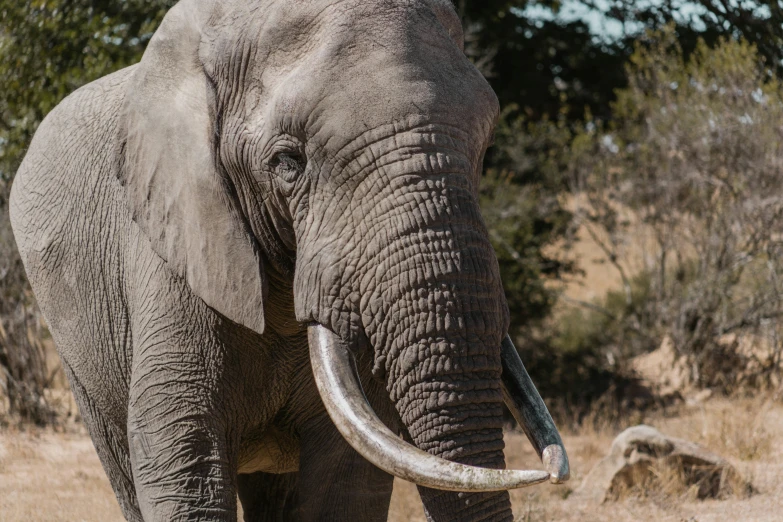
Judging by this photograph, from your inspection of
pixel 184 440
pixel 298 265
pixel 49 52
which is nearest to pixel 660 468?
pixel 184 440

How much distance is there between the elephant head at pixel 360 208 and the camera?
257cm

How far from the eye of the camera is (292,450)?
12.1 feet

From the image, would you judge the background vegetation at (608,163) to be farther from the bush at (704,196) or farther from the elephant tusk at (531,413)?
the elephant tusk at (531,413)

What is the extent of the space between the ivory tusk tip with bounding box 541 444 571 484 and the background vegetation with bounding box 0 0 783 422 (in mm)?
6970

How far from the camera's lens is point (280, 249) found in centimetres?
306

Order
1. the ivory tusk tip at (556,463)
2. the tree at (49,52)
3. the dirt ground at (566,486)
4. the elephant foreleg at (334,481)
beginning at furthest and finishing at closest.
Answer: the tree at (49,52)
the dirt ground at (566,486)
the elephant foreleg at (334,481)
the ivory tusk tip at (556,463)

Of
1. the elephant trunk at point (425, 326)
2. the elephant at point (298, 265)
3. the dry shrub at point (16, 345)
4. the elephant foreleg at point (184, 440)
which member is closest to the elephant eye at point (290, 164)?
the elephant at point (298, 265)

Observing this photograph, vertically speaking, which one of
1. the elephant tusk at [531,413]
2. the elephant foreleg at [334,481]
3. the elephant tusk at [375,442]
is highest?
the elephant tusk at [375,442]

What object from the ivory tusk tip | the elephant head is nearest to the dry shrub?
the elephant head

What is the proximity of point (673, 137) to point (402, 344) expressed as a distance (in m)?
8.51

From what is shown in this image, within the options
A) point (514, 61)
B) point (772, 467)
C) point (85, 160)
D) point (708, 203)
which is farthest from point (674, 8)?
point (85, 160)

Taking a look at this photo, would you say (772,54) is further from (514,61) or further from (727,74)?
(514,61)

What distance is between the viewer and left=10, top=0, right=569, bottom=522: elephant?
259 centimetres

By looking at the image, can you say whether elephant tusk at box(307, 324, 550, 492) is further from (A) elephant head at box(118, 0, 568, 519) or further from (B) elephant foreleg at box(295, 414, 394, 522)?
(B) elephant foreleg at box(295, 414, 394, 522)
